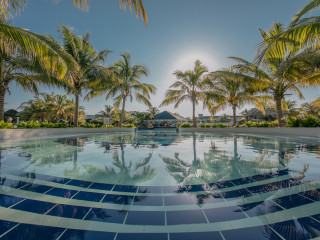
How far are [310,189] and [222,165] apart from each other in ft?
5.23

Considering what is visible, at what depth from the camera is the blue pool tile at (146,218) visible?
1.51 m

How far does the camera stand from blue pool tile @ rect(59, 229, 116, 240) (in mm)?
1291

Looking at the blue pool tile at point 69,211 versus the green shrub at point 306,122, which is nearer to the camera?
the blue pool tile at point 69,211

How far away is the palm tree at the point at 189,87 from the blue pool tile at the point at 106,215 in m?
16.1

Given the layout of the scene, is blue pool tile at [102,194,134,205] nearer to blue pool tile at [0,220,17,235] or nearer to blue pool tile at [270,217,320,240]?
blue pool tile at [0,220,17,235]

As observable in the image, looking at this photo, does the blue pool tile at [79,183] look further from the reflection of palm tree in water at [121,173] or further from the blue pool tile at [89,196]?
the blue pool tile at [89,196]

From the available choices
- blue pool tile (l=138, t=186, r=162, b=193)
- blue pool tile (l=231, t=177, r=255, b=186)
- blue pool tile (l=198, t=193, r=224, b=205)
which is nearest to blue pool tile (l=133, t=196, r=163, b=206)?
blue pool tile (l=138, t=186, r=162, b=193)

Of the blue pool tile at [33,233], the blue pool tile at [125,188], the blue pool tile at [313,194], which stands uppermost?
the blue pool tile at [313,194]

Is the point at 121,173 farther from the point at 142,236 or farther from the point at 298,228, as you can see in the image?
the point at 298,228

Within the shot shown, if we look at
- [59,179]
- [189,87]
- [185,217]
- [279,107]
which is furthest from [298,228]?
[189,87]

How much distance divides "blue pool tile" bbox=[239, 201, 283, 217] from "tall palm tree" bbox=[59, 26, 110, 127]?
13.5 m

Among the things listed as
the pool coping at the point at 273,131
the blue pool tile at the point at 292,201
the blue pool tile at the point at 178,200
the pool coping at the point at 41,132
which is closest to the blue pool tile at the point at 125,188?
the blue pool tile at the point at 178,200

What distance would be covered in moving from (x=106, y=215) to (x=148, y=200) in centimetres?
56

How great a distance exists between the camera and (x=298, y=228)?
1.38 meters
